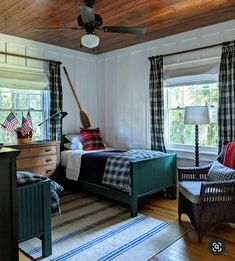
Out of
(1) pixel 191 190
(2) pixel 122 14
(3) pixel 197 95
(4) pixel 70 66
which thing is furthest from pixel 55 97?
(1) pixel 191 190

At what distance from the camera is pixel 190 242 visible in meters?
2.54

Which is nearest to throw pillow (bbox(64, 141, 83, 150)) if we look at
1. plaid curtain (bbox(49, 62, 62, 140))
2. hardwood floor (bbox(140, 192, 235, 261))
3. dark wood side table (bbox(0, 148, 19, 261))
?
plaid curtain (bbox(49, 62, 62, 140))

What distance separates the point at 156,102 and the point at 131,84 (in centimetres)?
78

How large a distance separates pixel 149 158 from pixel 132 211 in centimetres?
74

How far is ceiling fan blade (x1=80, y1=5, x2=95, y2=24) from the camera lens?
2.54 metres

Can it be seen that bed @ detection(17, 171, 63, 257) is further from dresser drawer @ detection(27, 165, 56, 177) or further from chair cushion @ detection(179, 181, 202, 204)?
dresser drawer @ detection(27, 165, 56, 177)

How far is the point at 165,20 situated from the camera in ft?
11.7

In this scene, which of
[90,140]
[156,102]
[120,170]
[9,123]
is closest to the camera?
[120,170]

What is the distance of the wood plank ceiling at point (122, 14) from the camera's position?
3.01 m

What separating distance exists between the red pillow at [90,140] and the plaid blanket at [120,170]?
42.1 inches

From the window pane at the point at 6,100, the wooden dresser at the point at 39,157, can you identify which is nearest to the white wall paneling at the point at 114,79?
the window pane at the point at 6,100

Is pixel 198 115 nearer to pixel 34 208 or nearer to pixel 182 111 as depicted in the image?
pixel 182 111

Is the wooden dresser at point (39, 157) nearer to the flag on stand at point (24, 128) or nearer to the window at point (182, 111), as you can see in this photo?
the flag on stand at point (24, 128)

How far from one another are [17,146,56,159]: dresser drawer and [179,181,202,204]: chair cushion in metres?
2.16
